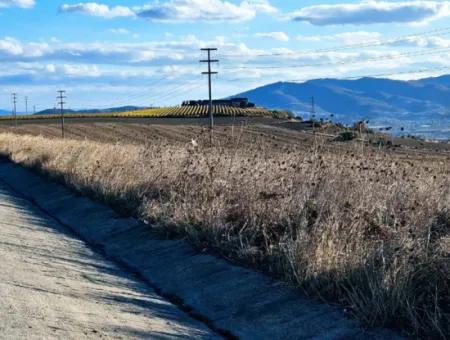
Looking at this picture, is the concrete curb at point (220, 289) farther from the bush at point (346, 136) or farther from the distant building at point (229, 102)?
the distant building at point (229, 102)

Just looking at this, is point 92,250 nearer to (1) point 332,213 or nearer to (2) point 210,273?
(2) point 210,273

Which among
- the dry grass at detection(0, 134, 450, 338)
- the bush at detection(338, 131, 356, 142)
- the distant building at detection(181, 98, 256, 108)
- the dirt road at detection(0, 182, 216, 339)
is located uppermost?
the distant building at detection(181, 98, 256, 108)

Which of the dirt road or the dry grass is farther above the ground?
the dry grass

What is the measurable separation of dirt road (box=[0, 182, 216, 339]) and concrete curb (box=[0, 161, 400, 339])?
33cm

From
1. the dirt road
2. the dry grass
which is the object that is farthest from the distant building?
the dirt road

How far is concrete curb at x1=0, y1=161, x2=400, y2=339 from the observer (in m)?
7.02

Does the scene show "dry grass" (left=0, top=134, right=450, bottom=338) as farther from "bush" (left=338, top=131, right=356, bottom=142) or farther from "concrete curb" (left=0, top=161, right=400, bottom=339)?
"bush" (left=338, top=131, right=356, bottom=142)

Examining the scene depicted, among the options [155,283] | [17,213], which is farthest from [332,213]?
[17,213]

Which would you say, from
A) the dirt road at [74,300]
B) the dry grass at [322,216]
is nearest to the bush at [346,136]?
the dry grass at [322,216]

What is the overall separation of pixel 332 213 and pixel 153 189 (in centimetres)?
686

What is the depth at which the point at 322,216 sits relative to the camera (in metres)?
9.55

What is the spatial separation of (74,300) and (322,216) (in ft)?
10.8

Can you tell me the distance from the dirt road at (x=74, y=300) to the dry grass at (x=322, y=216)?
4.55 feet

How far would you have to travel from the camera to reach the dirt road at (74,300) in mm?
7070
